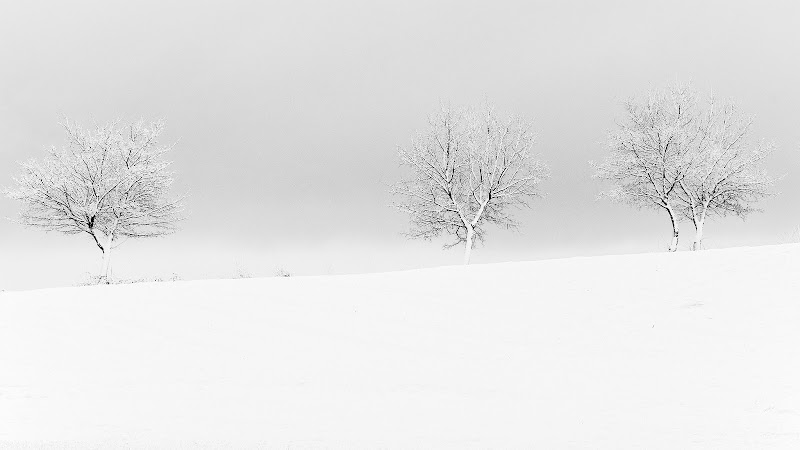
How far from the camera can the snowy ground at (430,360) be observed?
9.66 m

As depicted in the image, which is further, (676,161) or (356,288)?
(676,161)

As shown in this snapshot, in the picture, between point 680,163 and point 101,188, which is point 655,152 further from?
point 101,188

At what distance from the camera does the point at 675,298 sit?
636 inches

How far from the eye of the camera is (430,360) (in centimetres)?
1335

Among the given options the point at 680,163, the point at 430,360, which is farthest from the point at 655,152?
the point at 430,360

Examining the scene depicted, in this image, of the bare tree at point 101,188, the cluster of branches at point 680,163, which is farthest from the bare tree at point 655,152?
the bare tree at point 101,188

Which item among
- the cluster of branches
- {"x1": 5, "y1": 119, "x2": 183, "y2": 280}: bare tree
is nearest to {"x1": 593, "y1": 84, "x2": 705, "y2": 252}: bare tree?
the cluster of branches

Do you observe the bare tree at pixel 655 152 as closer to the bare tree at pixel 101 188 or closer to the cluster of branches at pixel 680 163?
the cluster of branches at pixel 680 163

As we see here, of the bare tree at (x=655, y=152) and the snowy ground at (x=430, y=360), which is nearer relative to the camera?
the snowy ground at (x=430, y=360)

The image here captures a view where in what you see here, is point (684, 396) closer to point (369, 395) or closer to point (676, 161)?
point (369, 395)

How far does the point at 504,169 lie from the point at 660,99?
32.6 ft

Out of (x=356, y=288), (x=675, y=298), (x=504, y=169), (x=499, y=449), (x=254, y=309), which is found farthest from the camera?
(x=504, y=169)

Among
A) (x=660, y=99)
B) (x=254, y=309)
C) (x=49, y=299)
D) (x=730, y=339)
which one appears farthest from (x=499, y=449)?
(x=660, y=99)

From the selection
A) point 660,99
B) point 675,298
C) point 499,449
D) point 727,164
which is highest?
point 660,99
